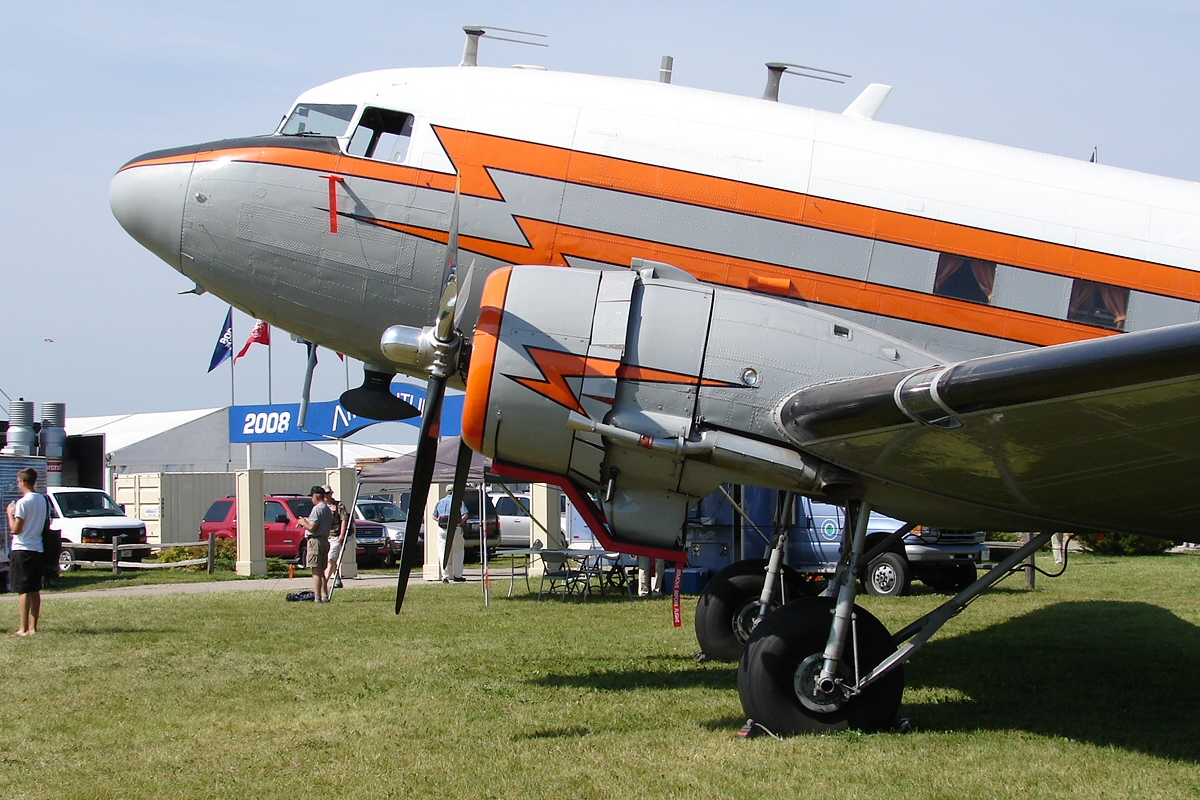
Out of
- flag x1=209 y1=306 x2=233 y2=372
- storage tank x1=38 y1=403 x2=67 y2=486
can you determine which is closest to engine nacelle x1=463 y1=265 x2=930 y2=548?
flag x1=209 y1=306 x2=233 y2=372

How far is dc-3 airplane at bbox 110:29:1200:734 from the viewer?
7.27 meters

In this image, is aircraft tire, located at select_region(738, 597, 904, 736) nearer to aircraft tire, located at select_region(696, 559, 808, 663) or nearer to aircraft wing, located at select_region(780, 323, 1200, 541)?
aircraft wing, located at select_region(780, 323, 1200, 541)

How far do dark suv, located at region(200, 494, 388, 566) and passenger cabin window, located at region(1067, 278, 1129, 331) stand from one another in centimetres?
2182

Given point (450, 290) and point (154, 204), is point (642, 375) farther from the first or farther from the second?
point (154, 204)

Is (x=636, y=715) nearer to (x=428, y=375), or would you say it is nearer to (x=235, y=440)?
(x=428, y=375)

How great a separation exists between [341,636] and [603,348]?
692cm

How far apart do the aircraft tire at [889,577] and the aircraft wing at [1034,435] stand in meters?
9.36

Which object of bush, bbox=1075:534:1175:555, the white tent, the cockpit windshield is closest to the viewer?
the cockpit windshield

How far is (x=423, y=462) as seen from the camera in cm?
843

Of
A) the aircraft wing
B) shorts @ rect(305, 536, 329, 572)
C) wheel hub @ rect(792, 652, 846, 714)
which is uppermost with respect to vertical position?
the aircraft wing

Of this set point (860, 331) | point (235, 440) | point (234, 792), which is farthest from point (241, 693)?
point (235, 440)

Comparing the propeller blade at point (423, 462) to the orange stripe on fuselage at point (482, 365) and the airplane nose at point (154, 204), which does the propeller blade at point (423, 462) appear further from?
the airplane nose at point (154, 204)

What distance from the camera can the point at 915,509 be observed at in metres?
8.09

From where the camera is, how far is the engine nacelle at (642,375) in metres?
7.31
